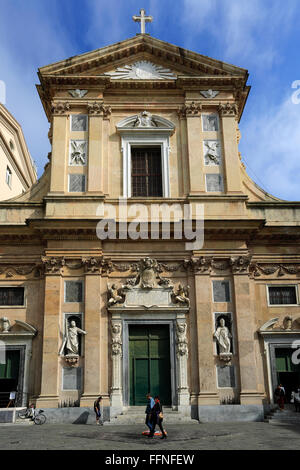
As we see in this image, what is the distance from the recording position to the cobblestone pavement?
495 inches

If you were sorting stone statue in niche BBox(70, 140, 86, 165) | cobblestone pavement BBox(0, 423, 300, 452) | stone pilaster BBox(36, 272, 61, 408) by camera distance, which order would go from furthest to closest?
stone statue in niche BBox(70, 140, 86, 165), stone pilaster BBox(36, 272, 61, 408), cobblestone pavement BBox(0, 423, 300, 452)

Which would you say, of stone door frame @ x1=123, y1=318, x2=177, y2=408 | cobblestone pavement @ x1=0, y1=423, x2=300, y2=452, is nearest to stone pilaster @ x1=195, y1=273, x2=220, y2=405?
stone door frame @ x1=123, y1=318, x2=177, y2=408

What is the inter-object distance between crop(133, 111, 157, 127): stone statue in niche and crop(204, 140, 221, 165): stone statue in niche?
101 inches

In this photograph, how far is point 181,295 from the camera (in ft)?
66.2

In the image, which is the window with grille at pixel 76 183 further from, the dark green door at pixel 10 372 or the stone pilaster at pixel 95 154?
the dark green door at pixel 10 372

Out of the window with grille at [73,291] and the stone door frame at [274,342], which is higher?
the window with grille at [73,291]

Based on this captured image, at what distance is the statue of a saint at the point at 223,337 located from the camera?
1947 centimetres

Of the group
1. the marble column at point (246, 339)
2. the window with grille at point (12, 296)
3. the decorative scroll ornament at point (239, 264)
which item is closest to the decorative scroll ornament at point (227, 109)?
the decorative scroll ornament at point (239, 264)

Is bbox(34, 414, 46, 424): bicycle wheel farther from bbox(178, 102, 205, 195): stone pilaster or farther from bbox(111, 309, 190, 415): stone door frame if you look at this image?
bbox(178, 102, 205, 195): stone pilaster

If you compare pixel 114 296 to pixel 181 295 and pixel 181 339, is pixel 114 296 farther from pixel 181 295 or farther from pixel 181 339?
pixel 181 339

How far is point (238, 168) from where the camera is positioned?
2198 cm

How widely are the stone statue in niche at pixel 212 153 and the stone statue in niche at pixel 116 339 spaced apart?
796 cm

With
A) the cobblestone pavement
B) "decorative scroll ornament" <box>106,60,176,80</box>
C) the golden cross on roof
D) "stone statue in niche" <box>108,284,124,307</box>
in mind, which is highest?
the golden cross on roof

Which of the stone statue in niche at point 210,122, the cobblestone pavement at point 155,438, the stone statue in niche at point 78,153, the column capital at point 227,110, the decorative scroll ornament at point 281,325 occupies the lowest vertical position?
the cobblestone pavement at point 155,438
